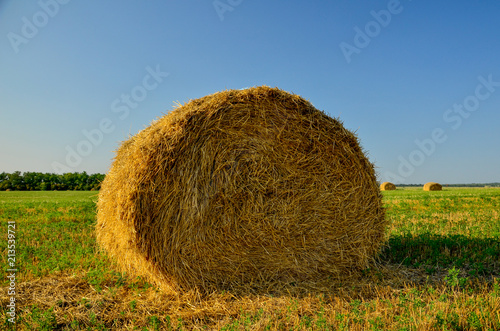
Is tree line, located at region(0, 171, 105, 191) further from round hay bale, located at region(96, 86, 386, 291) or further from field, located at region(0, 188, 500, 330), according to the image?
round hay bale, located at region(96, 86, 386, 291)

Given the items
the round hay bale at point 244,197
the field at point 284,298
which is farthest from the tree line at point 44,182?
the round hay bale at point 244,197

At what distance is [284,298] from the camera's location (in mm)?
4184

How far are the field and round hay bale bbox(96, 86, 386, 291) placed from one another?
1.16ft

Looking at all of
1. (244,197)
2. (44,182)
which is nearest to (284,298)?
(244,197)

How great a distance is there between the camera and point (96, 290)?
14.5 feet

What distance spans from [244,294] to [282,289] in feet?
1.80

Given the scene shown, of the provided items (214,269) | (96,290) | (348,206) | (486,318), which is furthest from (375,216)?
(96,290)

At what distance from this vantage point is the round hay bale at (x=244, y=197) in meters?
4.50

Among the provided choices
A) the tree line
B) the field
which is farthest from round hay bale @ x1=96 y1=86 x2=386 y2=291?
the tree line

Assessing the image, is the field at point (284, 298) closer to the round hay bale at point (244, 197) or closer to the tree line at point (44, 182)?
the round hay bale at point (244, 197)

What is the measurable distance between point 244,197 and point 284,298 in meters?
1.38

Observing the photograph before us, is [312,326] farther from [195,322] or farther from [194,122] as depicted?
[194,122]

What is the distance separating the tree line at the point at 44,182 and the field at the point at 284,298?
37.2 metres

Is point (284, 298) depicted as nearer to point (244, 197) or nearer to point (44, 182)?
point (244, 197)
